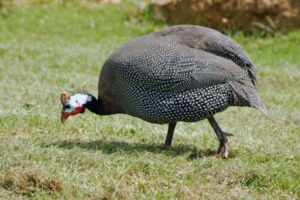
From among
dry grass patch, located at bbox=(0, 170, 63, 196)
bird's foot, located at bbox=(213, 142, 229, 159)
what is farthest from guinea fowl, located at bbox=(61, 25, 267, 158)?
dry grass patch, located at bbox=(0, 170, 63, 196)

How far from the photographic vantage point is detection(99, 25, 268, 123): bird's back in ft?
16.1

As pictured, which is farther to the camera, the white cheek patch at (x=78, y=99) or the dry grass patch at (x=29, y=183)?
the white cheek patch at (x=78, y=99)

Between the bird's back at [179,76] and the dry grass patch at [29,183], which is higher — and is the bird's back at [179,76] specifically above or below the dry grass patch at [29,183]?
above

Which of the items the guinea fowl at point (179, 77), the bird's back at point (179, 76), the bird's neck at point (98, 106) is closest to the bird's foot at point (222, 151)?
the guinea fowl at point (179, 77)

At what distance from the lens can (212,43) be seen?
5.08 meters

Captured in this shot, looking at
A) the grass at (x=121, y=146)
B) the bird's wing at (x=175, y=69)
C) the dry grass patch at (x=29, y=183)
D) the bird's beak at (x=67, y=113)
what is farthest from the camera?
the bird's beak at (x=67, y=113)

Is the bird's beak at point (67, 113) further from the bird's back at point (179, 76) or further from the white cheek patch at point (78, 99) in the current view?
the bird's back at point (179, 76)

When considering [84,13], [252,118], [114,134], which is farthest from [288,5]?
[114,134]

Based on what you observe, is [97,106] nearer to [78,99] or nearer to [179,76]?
[78,99]

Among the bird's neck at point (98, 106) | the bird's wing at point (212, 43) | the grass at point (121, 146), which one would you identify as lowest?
the grass at point (121, 146)

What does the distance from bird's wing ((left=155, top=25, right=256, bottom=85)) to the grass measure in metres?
0.66

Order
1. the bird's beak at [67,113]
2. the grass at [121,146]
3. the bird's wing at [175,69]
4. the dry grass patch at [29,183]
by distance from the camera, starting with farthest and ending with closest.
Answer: the bird's beak at [67,113], the bird's wing at [175,69], the grass at [121,146], the dry grass patch at [29,183]

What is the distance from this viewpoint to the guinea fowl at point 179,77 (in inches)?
194

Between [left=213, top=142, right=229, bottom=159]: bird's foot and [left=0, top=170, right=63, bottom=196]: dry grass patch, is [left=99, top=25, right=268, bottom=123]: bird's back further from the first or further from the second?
[left=0, top=170, right=63, bottom=196]: dry grass patch
